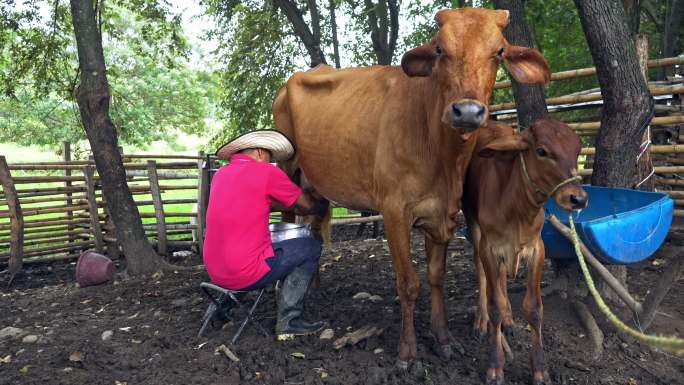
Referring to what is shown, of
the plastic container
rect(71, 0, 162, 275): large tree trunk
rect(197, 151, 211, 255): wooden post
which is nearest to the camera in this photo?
rect(71, 0, 162, 275): large tree trunk

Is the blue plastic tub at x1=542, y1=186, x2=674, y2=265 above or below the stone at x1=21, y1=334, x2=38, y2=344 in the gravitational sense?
above

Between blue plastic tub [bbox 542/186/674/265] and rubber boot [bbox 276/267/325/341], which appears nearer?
blue plastic tub [bbox 542/186/674/265]

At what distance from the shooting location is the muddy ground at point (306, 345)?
3703 mm

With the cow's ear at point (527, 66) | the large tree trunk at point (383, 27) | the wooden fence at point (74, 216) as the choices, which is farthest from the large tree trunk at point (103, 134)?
the large tree trunk at point (383, 27)

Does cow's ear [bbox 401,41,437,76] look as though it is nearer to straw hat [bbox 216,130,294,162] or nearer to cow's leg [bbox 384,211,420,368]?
cow's leg [bbox 384,211,420,368]

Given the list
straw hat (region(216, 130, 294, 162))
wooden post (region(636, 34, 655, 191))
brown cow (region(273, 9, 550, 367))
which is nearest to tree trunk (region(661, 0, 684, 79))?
wooden post (region(636, 34, 655, 191))

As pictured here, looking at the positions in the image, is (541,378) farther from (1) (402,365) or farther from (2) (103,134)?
(2) (103,134)

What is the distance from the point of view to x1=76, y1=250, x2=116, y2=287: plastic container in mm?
6992

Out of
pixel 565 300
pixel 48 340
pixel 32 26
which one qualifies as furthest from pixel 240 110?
pixel 565 300

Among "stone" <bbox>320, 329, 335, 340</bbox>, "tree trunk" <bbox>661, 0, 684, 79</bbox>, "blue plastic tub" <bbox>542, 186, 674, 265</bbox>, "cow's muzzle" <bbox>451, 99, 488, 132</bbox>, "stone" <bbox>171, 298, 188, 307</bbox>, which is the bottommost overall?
"stone" <bbox>171, 298, 188, 307</bbox>

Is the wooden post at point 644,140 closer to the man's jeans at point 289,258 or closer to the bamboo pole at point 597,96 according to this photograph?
the bamboo pole at point 597,96

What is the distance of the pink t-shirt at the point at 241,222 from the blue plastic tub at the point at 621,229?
1989 mm

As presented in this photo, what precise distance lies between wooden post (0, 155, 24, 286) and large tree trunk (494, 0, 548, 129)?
23.3 feet

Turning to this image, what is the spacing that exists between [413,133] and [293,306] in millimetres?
1658
